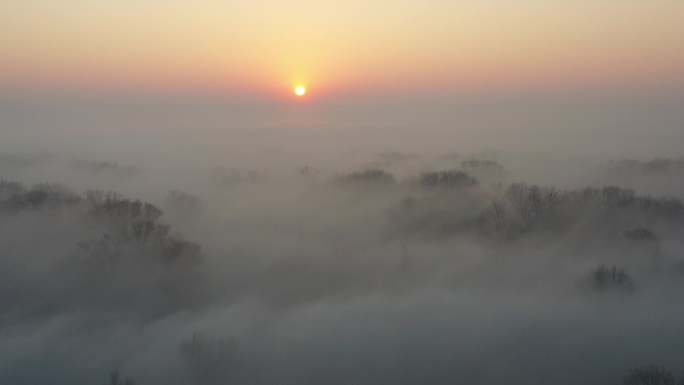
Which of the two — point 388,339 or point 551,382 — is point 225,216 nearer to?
point 388,339

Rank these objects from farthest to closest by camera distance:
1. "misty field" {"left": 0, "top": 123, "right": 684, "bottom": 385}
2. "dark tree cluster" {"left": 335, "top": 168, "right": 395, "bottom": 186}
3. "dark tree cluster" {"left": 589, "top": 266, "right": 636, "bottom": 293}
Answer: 1. "dark tree cluster" {"left": 335, "top": 168, "right": 395, "bottom": 186}
2. "dark tree cluster" {"left": 589, "top": 266, "right": 636, "bottom": 293}
3. "misty field" {"left": 0, "top": 123, "right": 684, "bottom": 385}

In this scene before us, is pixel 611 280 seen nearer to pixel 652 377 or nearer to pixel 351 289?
pixel 652 377

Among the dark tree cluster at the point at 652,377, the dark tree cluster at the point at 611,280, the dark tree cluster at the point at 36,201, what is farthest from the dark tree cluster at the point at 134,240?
the dark tree cluster at the point at 611,280

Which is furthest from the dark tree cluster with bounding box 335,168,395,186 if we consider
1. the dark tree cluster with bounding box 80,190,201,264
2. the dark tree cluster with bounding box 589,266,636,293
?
the dark tree cluster with bounding box 589,266,636,293

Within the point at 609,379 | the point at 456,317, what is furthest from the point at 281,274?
the point at 609,379

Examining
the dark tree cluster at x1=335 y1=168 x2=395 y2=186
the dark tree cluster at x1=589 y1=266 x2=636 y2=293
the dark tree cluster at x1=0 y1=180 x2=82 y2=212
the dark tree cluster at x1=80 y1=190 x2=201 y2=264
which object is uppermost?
the dark tree cluster at x1=335 y1=168 x2=395 y2=186

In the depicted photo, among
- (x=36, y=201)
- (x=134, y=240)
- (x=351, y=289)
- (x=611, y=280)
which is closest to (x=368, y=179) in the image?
(x=351, y=289)

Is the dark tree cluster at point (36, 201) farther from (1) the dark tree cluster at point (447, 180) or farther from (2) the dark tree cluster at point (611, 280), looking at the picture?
(2) the dark tree cluster at point (611, 280)

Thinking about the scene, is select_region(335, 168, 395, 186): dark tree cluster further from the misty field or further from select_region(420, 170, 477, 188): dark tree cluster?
Result: the misty field
